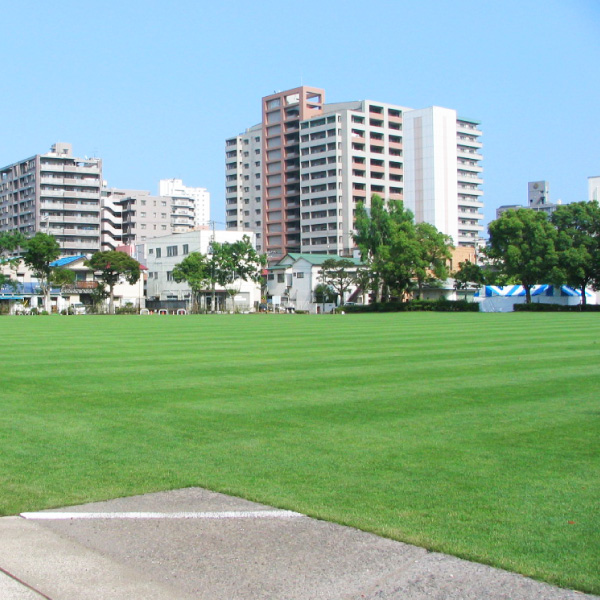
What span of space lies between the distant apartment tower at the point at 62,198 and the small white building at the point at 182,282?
32.9 m

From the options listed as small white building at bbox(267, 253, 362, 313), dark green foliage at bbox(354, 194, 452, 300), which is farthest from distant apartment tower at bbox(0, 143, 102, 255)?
dark green foliage at bbox(354, 194, 452, 300)

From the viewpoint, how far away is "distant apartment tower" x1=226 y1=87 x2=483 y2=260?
148m

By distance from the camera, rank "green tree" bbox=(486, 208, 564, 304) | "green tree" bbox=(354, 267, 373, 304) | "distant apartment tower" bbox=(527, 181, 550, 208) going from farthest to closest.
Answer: "distant apartment tower" bbox=(527, 181, 550, 208)
"green tree" bbox=(354, 267, 373, 304)
"green tree" bbox=(486, 208, 564, 304)

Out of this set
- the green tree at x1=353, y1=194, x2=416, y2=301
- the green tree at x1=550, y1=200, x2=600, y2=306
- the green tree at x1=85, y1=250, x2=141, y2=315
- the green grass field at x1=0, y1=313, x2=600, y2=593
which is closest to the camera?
the green grass field at x1=0, y1=313, x2=600, y2=593

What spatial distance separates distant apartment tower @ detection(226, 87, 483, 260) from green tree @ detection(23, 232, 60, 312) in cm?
6009

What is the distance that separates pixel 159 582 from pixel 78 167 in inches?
6481

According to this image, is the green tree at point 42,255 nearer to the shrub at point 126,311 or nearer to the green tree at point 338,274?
the shrub at point 126,311

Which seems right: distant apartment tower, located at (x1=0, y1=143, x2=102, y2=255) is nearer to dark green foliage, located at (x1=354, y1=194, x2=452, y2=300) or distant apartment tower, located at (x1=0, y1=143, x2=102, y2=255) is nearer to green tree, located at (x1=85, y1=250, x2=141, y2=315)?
green tree, located at (x1=85, y1=250, x2=141, y2=315)

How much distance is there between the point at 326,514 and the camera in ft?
20.2

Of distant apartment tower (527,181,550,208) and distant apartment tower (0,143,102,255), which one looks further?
distant apartment tower (527,181,550,208)

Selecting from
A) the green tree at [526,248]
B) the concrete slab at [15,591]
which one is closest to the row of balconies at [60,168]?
the green tree at [526,248]

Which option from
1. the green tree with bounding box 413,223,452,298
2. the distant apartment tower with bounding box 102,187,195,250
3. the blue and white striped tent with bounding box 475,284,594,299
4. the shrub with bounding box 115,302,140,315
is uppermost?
the distant apartment tower with bounding box 102,187,195,250

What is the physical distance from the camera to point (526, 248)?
8462 centimetres

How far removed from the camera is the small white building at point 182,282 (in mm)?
120625
